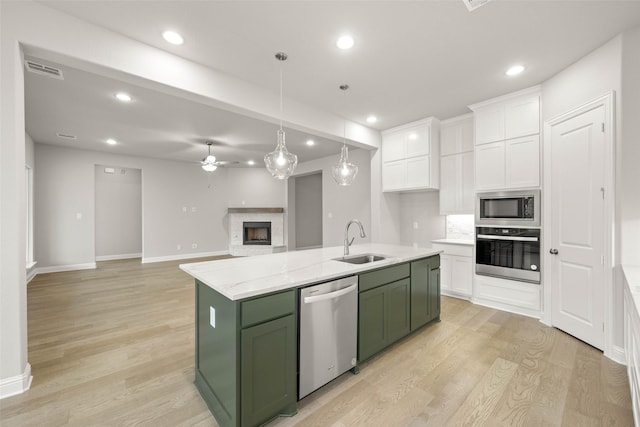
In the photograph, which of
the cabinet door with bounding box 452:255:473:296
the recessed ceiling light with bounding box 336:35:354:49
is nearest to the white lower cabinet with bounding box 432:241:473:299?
the cabinet door with bounding box 452:255:473:296

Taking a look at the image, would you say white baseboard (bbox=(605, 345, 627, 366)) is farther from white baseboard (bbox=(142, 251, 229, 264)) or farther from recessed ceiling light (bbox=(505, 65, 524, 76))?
white baseboard (bbox=(142, 251, 229, 264))

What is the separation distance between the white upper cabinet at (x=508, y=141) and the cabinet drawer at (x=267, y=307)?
3.28 meters

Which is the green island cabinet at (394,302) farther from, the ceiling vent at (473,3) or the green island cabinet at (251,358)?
the ceiling vent at (473,3)

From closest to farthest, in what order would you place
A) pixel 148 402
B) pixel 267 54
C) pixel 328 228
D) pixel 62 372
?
pixel 148 402, pixel 62 372, pixel 267 54, pixel 328 228

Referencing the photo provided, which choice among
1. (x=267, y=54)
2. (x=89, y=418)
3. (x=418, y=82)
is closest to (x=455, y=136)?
(x=418, y=82)

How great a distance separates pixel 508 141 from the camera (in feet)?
11.6

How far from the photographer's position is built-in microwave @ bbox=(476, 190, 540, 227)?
334 centimetres

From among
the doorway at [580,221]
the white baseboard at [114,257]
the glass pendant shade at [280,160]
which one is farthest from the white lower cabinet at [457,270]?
the white baseboard at [114,257]

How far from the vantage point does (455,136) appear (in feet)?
14.3

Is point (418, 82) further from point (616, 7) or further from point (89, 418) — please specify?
point (89, 418)

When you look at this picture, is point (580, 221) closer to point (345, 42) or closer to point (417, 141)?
Answer: point (417, 141)

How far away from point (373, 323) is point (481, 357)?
107 centimetres

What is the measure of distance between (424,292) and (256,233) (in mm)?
6624

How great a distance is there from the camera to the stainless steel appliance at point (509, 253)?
3.37 meters
